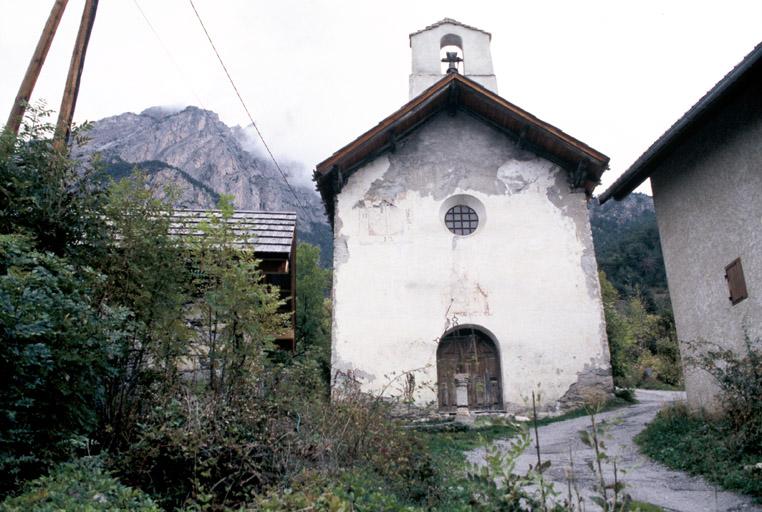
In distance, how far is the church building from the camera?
12211mm

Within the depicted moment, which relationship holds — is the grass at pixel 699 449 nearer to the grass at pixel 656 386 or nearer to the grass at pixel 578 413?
the grass at pixel 578 413

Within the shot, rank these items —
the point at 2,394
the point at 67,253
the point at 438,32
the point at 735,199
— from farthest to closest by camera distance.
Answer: the point at 438,32, the point at 735,199, the point at 67,253, the point at 2,394

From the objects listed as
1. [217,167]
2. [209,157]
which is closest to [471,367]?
[217,167]

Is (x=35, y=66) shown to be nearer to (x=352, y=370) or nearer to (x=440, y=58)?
(x=352, y=370)

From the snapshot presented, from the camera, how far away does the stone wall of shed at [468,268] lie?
40.0 ft

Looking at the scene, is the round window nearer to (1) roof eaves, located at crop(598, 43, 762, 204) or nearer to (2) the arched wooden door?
(2) the arched wooden door

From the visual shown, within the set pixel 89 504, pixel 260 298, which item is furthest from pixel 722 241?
pixel 89 504

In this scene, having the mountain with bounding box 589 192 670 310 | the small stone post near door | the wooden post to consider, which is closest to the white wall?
the small stone post near door

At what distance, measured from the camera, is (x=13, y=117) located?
7.53m

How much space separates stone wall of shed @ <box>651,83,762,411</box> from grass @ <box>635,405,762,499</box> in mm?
484

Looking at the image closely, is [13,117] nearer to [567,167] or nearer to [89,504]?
[89,504]

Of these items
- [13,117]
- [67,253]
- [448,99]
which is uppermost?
[448,99]

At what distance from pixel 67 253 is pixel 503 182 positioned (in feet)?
30.9

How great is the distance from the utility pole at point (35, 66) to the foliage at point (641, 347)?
14442mm
